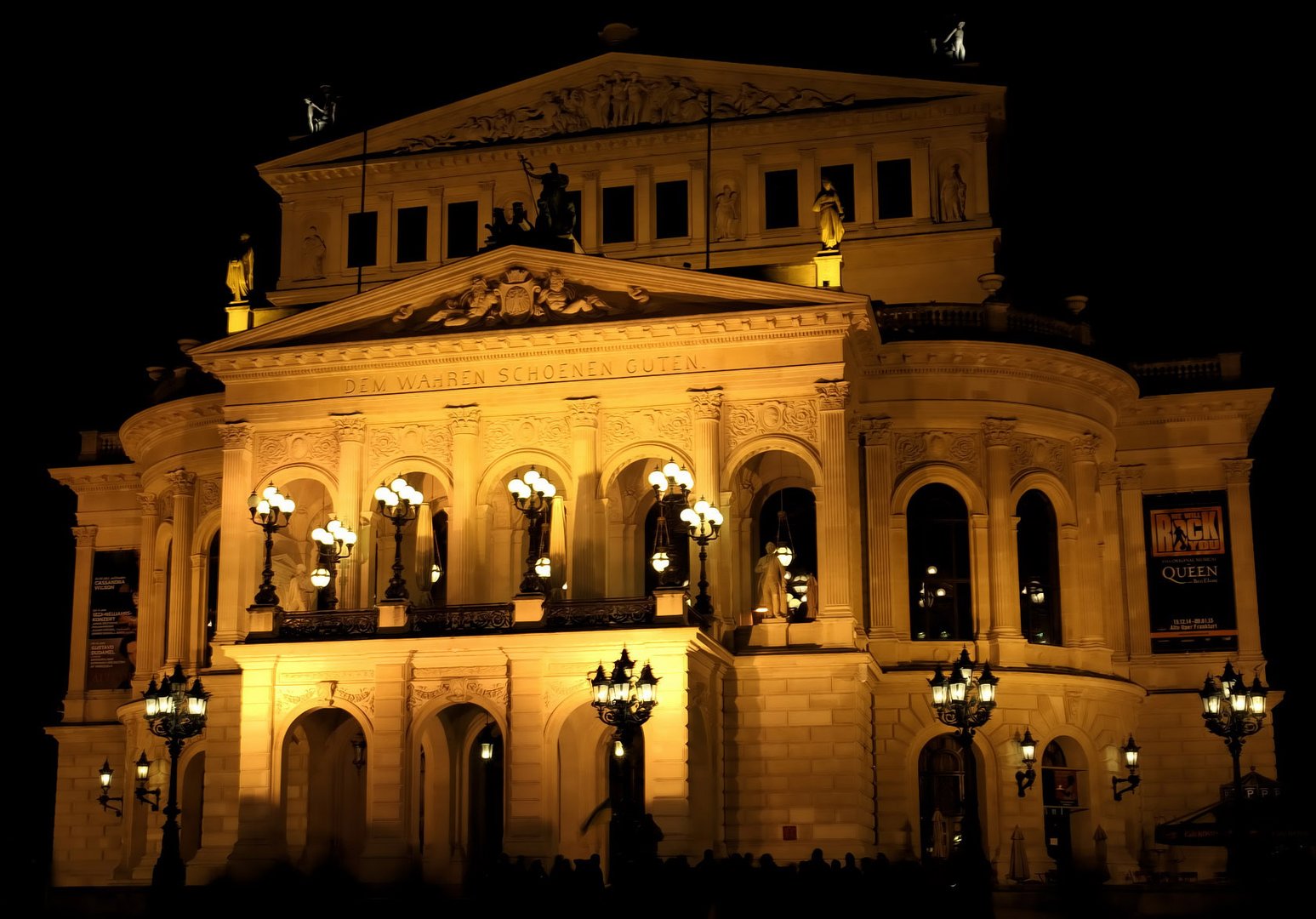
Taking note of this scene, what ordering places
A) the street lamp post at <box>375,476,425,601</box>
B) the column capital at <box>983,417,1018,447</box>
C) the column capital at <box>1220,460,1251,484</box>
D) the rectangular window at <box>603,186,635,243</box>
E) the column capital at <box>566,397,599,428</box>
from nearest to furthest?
the street lamp post at <box>375,476,425,601</box> < the column capital at <box>566,397,599,428</box> < the column capital at <box>983,417,1018,447</box> < the column capital at <box>1220,460,1251,484</box> < the rectangular window at <box>603,186,635,243</box>

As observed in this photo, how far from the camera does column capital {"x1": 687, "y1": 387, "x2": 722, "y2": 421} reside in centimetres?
4550

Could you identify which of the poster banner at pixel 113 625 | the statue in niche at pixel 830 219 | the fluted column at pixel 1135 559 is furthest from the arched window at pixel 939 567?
Result: the poster banner at pixel 113 625

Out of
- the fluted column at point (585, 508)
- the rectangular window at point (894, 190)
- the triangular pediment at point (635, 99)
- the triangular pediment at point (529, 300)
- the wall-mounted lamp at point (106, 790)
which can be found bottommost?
the wall-mounted lamp at point (106, 790)

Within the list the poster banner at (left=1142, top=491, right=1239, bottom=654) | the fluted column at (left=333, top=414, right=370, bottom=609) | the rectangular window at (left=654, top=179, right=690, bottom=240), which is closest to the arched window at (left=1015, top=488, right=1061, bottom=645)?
the poster banner at (left=1142, top=491, right=1239, bottom=654)

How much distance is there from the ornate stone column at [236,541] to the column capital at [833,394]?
14.5 metres

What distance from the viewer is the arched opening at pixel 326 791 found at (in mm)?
46781

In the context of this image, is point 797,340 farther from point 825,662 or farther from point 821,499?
point 825,662

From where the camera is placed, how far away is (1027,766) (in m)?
47.3

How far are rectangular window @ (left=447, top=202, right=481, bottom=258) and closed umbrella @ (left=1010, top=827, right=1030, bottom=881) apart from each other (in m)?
23.1

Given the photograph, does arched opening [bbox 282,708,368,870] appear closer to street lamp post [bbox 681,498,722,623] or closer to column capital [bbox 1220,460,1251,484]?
street lamp post [bbox 681,498,722,623]

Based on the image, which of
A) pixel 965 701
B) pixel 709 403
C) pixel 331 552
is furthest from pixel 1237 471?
pixel 331 552

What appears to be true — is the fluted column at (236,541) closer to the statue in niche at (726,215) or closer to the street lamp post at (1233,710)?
the statue in niche at (726,215)

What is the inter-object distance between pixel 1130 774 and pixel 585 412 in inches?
690

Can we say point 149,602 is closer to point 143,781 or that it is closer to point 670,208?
point 143,781
